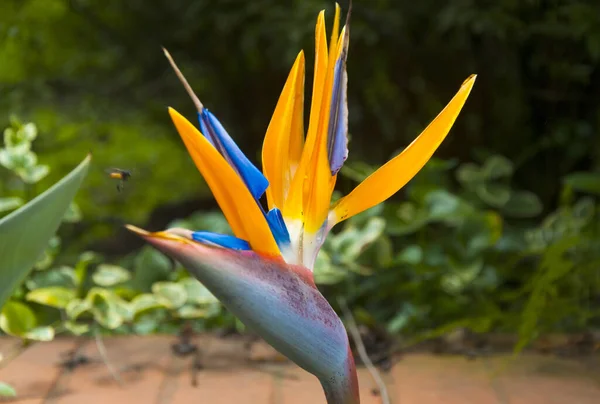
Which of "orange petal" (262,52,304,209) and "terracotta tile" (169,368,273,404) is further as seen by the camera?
"terracotta tile" (169,368,273,404)

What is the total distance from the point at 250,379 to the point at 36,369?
41 centimetres

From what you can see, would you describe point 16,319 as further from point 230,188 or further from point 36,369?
point 230,188

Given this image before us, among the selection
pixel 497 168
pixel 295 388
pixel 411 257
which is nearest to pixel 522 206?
pixel 497 168

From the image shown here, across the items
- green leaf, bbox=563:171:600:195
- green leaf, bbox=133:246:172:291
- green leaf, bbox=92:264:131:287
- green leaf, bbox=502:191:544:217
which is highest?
green leaf, bbox=563:171:600:195

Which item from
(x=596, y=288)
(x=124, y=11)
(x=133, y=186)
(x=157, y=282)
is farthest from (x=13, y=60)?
(x=596, y=288)

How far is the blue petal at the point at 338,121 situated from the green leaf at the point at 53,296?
0.87 metres

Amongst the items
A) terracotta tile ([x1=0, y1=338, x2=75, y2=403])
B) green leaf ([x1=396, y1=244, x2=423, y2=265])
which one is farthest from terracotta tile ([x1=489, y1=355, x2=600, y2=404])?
terracotta tile ([x1=0, y1=338, x2=75, y2=403])

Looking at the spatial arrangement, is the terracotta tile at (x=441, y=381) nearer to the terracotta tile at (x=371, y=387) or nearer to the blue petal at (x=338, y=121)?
the terracotta tile at (x=371, y=387)

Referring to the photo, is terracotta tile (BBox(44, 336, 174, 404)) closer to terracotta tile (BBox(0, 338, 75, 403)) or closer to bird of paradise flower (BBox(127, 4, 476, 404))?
terracotta tile (BBox(0, 338, 75, 403))

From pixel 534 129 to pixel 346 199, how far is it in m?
1.46

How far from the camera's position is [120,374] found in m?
1.29

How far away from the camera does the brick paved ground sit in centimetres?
117

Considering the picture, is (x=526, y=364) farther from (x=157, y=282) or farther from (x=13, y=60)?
(x=13, y=60)

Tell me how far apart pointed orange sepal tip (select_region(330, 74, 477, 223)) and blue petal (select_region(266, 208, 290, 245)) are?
8cm
